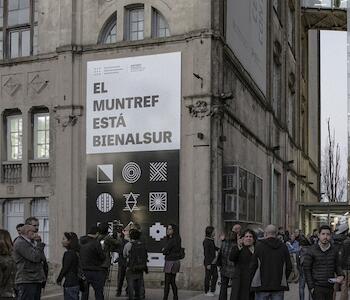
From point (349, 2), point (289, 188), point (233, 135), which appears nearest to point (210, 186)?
point (233, 135)

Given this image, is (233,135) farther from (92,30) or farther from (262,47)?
(262,47)

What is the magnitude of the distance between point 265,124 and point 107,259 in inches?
751

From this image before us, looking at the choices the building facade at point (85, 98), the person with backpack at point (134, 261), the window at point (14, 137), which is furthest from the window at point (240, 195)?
the window at point (14, 137)

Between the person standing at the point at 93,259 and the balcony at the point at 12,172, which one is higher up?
the balcony at the point at 12,172

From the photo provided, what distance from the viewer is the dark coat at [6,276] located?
300 inches

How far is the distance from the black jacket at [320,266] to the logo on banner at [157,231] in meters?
10.9

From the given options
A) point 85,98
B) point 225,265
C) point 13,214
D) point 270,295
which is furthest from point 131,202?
point 270,295

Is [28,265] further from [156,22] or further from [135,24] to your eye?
[135,24]

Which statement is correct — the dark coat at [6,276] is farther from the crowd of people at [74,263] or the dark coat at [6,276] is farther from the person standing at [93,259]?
the person standing at [93,259]

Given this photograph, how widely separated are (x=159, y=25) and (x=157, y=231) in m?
6.54

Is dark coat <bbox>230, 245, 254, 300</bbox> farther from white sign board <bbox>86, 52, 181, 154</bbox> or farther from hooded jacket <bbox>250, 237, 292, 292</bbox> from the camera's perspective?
white sign board <bbox>86, 52, 181, 154</bbox>

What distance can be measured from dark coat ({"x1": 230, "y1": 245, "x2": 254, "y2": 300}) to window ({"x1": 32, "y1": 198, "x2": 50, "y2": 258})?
12.8m

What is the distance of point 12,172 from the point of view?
78.4 feet

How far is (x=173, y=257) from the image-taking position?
15.6 m
